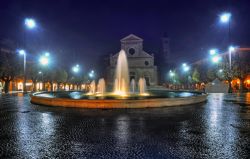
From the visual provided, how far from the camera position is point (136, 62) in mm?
73875

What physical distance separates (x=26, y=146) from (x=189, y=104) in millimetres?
13485

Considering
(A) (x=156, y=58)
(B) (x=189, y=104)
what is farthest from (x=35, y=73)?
(A) (x=156, y=58)

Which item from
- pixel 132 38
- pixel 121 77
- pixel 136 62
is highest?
pixel 132 38

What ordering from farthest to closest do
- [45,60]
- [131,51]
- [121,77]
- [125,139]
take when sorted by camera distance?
1. [131,51]
2. [45,60]
3. [121,77]
4. [125,139]

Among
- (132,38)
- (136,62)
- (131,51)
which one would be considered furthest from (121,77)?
(132,38)

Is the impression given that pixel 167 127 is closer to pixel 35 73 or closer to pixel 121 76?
pixel 121 76

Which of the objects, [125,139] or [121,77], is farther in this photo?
[121,77]

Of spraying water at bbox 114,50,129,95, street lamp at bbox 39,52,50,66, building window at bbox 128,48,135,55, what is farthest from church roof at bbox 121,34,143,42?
spraying water at bbox 114,50,129,95

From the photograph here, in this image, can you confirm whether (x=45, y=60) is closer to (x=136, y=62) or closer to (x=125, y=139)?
(x=136, y=62)

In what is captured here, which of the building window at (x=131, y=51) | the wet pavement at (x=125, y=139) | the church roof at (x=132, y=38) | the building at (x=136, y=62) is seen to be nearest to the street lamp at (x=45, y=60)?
the building at (x=136, y=62)

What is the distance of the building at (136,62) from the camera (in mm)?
72625

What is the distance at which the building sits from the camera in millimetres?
72625

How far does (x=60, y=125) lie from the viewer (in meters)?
9.02

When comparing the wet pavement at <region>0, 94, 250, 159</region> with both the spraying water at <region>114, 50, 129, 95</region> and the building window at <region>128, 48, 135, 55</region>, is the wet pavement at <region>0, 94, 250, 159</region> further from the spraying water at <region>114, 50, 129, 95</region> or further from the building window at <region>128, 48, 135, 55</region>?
the building window at <region>128, 48, 135, 55</region>
